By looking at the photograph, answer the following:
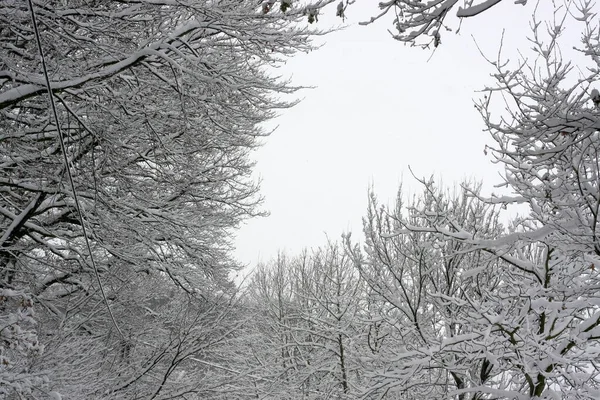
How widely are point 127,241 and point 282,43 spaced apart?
3.03 meters

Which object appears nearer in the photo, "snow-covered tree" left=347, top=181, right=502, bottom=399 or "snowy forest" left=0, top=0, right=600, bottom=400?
"snowy forest" left=0, top=0, right=600, bottom=400

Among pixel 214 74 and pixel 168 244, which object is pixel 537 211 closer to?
pixel 214 74

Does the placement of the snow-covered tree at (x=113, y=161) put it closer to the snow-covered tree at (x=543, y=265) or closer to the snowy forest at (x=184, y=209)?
the snowy forest at (x=184, y=209)

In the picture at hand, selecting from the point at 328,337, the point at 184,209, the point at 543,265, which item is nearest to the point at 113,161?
the point at 184,209

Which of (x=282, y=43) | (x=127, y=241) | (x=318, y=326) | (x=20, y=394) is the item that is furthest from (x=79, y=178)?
(x=318, y=326)

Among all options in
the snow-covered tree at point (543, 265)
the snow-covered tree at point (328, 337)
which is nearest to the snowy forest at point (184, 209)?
the snow-covered tree at point (543, 265)

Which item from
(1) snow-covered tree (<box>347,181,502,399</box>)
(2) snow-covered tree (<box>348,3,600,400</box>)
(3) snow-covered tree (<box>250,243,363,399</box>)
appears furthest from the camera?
(3) snow-covered tree (<box>250,243,363,399</box>)

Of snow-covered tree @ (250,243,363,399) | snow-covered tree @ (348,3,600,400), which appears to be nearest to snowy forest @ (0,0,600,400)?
snow-covered tree @ (348,3,600,400)

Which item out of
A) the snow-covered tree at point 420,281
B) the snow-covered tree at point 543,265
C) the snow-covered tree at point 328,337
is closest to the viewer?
the snow-covered tree at point 543,265

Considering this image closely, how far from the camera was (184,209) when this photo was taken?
22.4 feet

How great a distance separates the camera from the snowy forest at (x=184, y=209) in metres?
3.71

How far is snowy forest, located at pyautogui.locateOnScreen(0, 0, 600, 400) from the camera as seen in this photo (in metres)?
3.71

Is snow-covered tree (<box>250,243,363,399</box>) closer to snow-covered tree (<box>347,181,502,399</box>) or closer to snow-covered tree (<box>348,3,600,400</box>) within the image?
snow-covered tree (<box>347,181,502,399</box>)

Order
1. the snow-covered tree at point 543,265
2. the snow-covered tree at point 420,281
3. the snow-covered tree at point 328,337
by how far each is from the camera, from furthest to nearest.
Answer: the snow-covered tree at point 328,337 < the snow-covered tree at point 420,281 < the snow-covered tree at point 543,265
